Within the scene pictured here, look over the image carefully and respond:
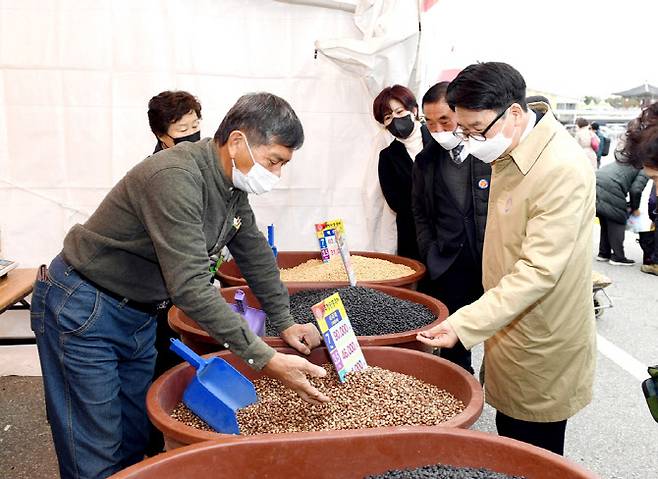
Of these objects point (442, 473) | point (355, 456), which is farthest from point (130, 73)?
point (442, 473)

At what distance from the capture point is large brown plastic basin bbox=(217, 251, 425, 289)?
256 centimetres

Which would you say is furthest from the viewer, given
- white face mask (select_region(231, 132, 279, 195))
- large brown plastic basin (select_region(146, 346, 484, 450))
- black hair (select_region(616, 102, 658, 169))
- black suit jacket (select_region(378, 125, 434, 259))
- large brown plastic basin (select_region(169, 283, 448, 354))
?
black suit jacket (select_region(378, 125, 434, 259))

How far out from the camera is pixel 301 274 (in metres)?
2.89

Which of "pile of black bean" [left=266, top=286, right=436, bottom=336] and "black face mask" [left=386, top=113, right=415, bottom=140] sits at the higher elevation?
"black face mask" [left=386, top=113, right=415, bottom=140]

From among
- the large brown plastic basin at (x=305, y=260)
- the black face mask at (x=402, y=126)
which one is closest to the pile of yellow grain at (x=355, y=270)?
the large brown plastic basin at (x=305, y=260)

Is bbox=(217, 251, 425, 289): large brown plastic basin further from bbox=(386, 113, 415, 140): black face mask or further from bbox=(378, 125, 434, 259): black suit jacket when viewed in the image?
bbox=(386, 113, 415, 140): black face mask

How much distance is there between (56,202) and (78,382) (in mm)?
1716

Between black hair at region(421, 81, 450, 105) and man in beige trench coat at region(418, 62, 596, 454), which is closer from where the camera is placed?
man in beige trench coat at region(418, 62, 596, 454)

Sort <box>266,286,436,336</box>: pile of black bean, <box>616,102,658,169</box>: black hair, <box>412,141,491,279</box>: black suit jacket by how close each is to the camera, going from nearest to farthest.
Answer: <box>616,102,658,169</box>: black hair
<box>266,286,436,336</box>: pile of black bean
<box>412,141,491,279</box>: black suit jacket

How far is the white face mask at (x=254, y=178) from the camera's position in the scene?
1447 mm

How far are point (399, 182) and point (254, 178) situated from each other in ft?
5.36

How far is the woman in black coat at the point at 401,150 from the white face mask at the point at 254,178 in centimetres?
150

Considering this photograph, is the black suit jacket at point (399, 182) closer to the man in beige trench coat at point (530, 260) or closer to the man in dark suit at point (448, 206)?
the man in dark suit at point (448, 206)

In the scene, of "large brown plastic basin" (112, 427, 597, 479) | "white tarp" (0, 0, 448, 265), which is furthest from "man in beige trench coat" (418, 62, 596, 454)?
"white tarp" (0, 0, 448, 265)
